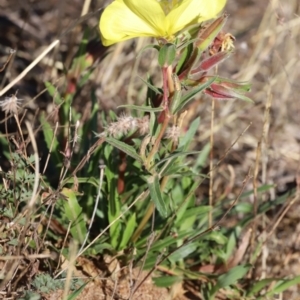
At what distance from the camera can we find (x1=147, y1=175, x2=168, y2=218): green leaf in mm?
1510

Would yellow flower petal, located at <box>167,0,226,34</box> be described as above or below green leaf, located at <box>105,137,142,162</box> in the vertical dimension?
above

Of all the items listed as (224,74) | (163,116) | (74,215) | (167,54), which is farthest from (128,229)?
(224,74)

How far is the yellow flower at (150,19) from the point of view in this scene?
1.37 m

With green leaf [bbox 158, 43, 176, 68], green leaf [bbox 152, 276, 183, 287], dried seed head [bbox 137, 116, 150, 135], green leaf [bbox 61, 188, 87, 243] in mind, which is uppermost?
green leaf [bbox 158, 43, 176, 68]

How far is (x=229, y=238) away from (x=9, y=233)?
0.84 meters

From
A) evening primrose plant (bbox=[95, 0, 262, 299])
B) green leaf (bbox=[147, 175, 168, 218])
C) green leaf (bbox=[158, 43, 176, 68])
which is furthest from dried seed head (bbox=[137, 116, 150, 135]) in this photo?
green leaf (bbox=[158, 43, 176, 68])

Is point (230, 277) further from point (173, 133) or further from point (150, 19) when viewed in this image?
point (150, 19)

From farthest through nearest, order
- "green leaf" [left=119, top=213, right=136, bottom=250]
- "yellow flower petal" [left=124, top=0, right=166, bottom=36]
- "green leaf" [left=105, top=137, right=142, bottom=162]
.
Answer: "green leaf" [left=119, top=213, right=136, bottom=250]
"green leaf" [left=105, top=137, right=142, bottom=162]
"yellow flower petal" [left=124, top=0, right=166, bottom=36]

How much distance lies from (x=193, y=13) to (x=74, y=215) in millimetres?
685

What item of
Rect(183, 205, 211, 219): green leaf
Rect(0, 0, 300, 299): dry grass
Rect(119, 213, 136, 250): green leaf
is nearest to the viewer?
Rect(119, 213, 136, 250): green leaf

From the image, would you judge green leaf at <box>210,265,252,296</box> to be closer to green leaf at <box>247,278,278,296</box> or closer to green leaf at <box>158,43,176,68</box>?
green leaf at <box>247,278,278,296</box>

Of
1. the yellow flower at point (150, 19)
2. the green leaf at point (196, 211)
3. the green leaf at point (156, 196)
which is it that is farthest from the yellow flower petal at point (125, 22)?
the green leaf at point (196, 211)

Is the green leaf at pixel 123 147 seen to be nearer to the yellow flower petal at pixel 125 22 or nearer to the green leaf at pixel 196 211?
the yellow flower petal at pixel 125 22

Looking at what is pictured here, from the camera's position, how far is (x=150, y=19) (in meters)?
1.37
